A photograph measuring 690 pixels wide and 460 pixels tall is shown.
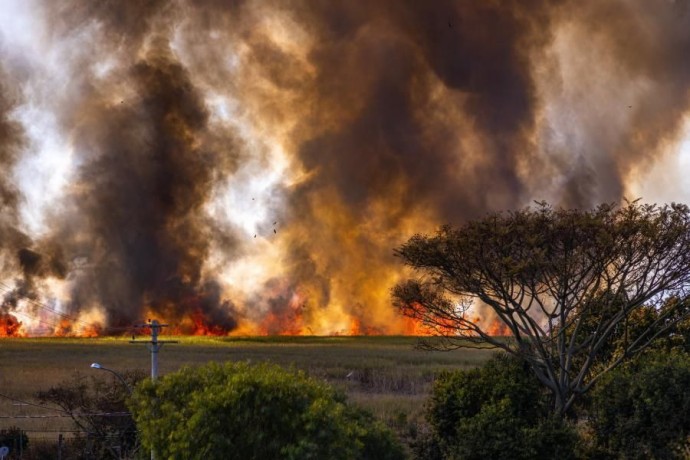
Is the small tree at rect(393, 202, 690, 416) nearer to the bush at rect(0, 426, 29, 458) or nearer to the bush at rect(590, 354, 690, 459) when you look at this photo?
the bush at rect(590, 354, 690, 459)

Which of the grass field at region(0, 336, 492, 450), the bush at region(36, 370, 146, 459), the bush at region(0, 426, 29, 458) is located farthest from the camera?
the grass field at region(0, 336, 492, 450)

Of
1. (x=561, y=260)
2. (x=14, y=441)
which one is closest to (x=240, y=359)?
(x=14, y=441)

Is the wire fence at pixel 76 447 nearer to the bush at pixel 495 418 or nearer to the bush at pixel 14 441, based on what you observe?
the bush at pixel 14 441

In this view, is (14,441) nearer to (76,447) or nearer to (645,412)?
(76,447)

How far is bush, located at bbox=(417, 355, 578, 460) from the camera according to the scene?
24.2m

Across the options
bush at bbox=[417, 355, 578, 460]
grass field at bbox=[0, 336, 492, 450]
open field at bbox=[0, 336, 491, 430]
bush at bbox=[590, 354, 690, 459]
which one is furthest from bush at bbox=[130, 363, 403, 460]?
open field at bbox=[0, 336, 491, 430]

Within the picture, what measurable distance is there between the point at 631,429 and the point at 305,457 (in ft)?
38.4

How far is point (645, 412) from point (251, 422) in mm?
12675

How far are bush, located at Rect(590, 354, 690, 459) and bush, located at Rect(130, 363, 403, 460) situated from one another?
372 inches

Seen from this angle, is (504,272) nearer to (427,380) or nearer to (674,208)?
(674,208)

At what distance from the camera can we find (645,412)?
2367cm

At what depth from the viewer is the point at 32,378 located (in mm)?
55406

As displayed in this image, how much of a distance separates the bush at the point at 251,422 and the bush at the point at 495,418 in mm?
6580

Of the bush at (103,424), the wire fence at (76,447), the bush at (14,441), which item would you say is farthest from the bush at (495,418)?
the bush at (14,441)
